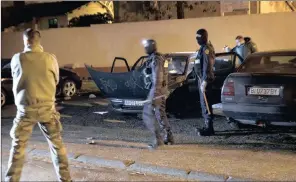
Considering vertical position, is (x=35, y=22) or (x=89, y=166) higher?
(x=35, y=22)

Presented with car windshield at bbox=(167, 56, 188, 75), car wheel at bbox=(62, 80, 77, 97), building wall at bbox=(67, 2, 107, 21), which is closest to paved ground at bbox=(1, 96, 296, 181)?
car windshield at bbox=(167, 56, 188, 75)

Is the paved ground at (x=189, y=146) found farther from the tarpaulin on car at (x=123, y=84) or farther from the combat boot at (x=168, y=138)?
the tarpaulin on car at (x=123, y=84)

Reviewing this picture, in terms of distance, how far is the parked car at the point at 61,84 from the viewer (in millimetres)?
12438

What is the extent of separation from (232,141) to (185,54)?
10.4 feet

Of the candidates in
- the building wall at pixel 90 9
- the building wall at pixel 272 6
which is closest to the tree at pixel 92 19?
the building wall at pixel 90 9

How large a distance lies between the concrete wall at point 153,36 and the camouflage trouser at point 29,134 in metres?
11.8

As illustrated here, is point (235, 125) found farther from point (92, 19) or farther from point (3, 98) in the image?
point (92, 19)

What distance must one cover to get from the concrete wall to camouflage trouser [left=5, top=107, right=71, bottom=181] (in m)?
11.8

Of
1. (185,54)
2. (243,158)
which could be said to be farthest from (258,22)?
(243,158)

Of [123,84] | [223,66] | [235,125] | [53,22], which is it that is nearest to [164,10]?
[53,22]

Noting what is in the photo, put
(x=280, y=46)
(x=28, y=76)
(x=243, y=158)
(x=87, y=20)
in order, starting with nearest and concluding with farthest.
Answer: (x=28, y=76)
(x=243, y=158)
(x=280, y=46)
(x=87, y=20)

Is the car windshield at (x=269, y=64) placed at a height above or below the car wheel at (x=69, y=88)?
above

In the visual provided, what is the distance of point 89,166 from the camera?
21.6 ft

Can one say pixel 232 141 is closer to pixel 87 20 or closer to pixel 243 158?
pixel 243 158
